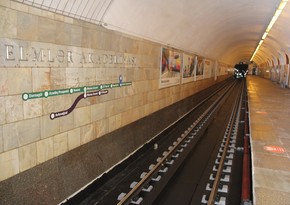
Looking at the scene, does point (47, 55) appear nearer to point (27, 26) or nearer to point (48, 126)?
point (27, 26)

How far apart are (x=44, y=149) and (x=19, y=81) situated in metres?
1.10

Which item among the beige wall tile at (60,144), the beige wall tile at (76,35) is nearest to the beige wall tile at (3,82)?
the beige wall tile at (60,144)

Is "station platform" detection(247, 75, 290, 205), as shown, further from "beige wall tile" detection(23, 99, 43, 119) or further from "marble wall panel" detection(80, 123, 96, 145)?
"beige wall tile" detection(23, 99, 43, 119)

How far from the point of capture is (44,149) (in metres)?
4.07

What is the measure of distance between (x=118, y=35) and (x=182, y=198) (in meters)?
3.60

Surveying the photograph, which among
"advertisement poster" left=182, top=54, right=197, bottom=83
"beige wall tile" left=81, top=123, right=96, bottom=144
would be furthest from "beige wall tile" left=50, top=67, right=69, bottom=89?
"advertisement poster" left=182, top=54, right=197, bottom=83

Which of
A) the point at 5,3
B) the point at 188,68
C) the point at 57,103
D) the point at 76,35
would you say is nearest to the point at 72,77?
the point at 57,103

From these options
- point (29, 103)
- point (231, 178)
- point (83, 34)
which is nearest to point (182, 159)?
point (231, 178)

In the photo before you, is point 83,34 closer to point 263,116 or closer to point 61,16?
point 61,16

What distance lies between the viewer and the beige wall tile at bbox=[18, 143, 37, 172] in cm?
365

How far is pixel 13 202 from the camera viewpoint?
3492 mm

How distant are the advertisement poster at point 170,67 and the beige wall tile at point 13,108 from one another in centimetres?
627

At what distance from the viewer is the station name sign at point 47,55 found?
3.33 meters

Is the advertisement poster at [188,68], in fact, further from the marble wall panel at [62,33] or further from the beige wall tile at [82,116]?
the marble wall panel at [62,33]
